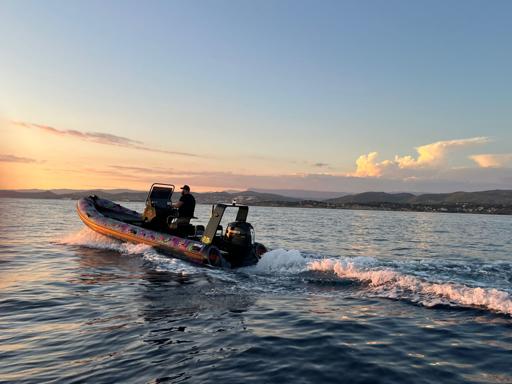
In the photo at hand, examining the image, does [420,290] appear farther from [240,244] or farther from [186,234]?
[186,234]

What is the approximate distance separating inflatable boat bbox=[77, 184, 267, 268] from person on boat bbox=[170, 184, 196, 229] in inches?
7.4

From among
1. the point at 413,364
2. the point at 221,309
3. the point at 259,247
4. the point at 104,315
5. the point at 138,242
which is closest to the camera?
the point at 413,364

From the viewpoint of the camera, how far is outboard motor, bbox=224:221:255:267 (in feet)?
49.9

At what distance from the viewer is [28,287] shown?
36.9 ft

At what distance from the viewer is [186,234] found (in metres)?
17.5

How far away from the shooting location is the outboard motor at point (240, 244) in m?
15.2

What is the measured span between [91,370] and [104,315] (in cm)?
291

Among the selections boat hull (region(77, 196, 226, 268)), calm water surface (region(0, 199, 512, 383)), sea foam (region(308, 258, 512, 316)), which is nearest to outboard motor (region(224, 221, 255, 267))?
boat hull (region(77, 196, 226, 268))

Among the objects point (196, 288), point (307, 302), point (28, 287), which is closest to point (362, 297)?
point (307, 302)

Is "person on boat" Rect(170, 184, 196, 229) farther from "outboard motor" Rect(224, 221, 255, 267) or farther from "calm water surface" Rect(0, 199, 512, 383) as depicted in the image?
"calm water surface" Rect(0, 199, 512, 383)

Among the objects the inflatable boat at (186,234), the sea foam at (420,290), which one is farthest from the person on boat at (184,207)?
the sea foam at (420,290)

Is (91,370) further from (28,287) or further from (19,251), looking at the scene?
(19,251)

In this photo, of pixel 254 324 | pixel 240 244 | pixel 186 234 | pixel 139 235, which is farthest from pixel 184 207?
pixel 254 324

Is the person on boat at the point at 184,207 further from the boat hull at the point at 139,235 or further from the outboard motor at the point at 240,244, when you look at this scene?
the outboard motor at the point at 240,244
